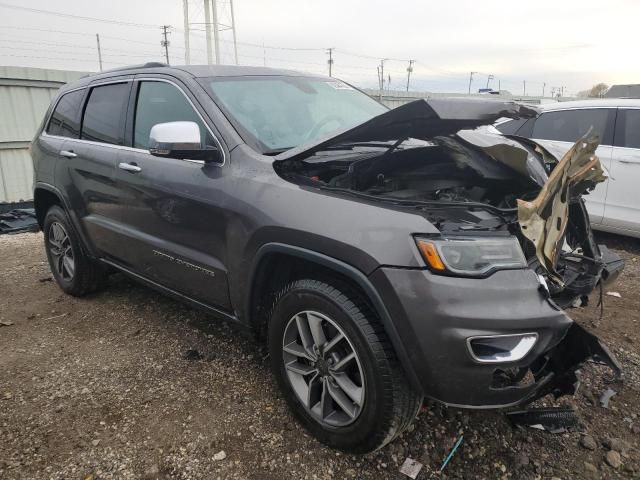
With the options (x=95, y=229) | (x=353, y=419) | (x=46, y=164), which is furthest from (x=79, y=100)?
(x=353, y=419)

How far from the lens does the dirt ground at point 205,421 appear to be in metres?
2.22

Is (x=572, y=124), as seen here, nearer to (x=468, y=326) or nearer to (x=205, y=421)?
(x=468, y=326)

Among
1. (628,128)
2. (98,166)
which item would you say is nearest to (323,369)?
(98,166)

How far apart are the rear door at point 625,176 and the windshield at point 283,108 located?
3.37 metres

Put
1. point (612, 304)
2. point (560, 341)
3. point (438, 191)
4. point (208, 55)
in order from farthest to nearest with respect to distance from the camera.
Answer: point (208, 55) → point (612, 304) → point (438, 191) → point (560, 341)

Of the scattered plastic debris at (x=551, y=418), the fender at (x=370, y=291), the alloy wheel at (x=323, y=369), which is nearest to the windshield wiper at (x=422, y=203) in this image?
the fender at (x=370, y=291)

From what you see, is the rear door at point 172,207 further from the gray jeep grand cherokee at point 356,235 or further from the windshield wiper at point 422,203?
the windshield wiper at point 422,203

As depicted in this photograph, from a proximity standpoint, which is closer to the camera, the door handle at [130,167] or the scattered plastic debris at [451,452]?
the scattered plastic debris at [451,452]

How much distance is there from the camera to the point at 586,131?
5.43 metres

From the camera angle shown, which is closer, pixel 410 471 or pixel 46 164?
pixel 410 471

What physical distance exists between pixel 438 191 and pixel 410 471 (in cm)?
139

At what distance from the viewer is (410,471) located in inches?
86.1

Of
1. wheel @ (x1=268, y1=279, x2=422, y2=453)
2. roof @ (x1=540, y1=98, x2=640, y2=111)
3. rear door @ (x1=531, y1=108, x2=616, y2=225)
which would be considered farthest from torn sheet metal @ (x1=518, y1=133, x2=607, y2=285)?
→ roof @ (x1=540, y1=98, x2=640, y2=111)

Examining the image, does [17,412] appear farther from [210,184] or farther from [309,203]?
[309,203]
